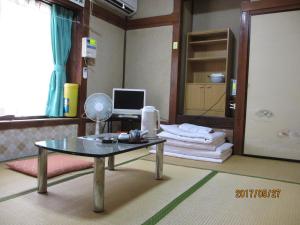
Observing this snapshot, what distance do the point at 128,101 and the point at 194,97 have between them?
1.11 meters

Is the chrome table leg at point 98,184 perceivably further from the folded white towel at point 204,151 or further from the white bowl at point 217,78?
the white bowl at point 217,78

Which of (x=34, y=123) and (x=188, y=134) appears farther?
(x=188, y=134)

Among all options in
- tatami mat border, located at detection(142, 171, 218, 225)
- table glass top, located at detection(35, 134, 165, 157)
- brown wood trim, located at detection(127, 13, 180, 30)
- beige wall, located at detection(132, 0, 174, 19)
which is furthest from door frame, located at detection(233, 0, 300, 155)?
table glass top, located at detection(35, 134, 165, 157)

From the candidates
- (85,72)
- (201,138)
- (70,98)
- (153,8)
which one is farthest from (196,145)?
(153,8)

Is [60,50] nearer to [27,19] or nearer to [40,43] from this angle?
[40,43]

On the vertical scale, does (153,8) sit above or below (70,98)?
above

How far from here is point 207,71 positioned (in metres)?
4.75

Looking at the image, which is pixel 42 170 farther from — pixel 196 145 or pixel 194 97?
pixel 194 97

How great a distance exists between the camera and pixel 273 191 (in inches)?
92.1

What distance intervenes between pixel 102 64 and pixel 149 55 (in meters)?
0.89

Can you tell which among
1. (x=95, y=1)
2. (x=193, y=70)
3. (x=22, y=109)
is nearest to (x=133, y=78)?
(x=193, y=70)

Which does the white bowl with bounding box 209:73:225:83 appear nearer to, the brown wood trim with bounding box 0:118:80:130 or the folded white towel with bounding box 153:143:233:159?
the folded white towel with bounding box 153:143:233:159

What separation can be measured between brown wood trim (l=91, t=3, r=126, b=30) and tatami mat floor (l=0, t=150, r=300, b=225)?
2719 mm

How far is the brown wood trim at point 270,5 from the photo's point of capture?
3.68 m
